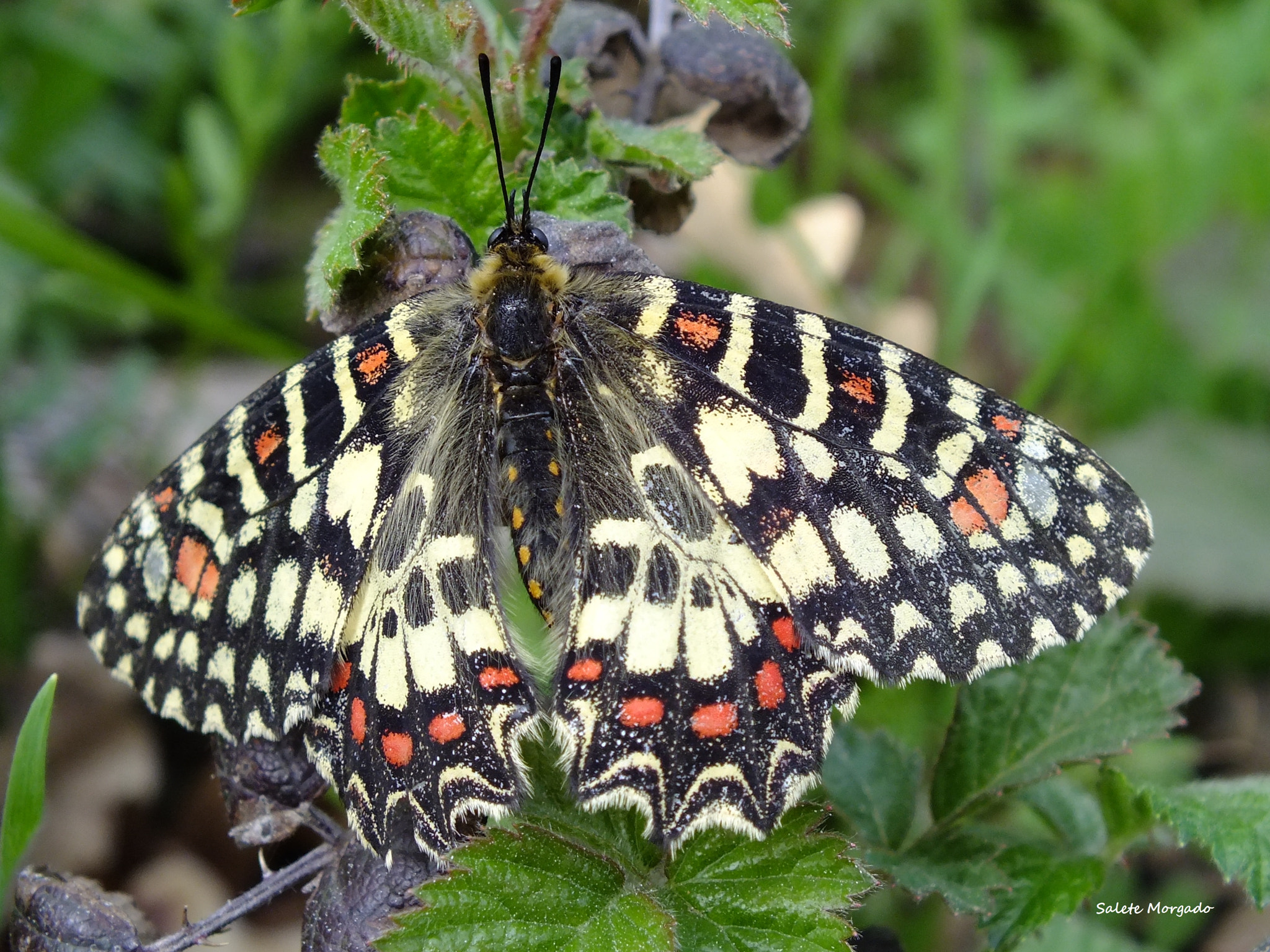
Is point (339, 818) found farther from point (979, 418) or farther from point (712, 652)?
point (979, 418)

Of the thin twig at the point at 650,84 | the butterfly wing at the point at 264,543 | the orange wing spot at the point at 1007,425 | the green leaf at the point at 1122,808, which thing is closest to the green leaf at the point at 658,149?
the thin twig at the point at 650,84

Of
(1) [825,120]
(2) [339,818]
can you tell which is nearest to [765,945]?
(2) [339,818]

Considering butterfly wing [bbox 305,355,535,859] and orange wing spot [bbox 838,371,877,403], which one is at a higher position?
orange wing spot [bbox 838,371,877,403]

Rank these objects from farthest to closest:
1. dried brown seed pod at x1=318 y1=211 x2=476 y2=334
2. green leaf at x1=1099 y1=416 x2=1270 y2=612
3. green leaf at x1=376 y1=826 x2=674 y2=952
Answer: green leaf at x1=1099 y1=416 x2=1270 y2=612
dried brown seed pod at x1=318 y1=211 x2=476 y2=334
green leaf at x1=376 y1=826 x2=674 y2=952

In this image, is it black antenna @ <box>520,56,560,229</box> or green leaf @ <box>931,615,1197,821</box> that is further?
green leaf @ <box>931,615,1197,821</box>

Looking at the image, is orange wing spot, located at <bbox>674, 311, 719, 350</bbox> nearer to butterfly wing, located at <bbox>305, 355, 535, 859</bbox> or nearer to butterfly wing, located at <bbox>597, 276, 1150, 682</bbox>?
butterfly wing, located at <bbox>597, 276, 1150, 682</bbox>

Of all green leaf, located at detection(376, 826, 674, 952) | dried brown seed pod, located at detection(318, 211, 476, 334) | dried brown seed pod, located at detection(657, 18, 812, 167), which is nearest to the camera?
green leaf, located at detection(376, 826, 674, 952)

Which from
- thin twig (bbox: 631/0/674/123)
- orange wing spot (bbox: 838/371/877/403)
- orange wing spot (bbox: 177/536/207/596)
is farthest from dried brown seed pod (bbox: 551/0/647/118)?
orange wing spot (bbox: 177/536/207/596)
